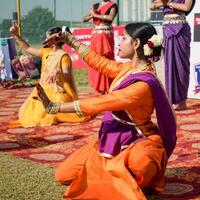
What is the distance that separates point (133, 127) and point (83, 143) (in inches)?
60.4

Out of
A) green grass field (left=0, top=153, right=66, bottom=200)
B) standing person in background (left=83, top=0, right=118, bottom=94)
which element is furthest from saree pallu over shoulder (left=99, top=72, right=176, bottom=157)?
standing person in background (left=83, top=0, right=118, bottom=94)

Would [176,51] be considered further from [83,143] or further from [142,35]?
[142,35]

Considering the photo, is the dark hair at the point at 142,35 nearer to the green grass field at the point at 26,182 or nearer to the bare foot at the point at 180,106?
the green grass field at the point at 26,182

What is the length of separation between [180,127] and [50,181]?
85.0 inches

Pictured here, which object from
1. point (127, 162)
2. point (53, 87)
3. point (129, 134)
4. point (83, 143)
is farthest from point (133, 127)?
point (53, 87)

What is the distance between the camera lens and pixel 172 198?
3145mm

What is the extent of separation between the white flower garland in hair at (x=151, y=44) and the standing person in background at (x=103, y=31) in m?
4.13

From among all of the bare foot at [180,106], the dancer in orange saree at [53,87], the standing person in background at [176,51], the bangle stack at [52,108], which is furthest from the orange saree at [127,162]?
the bare foot at [180,106]

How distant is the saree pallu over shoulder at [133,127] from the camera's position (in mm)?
3107

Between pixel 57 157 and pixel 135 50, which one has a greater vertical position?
pixel 135 50

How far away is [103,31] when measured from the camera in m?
7.46

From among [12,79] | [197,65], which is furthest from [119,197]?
[12,79]

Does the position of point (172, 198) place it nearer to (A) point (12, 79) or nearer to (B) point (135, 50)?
(B) point (135, 50)

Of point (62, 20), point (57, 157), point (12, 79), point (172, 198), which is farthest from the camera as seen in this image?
point (62, 20)
